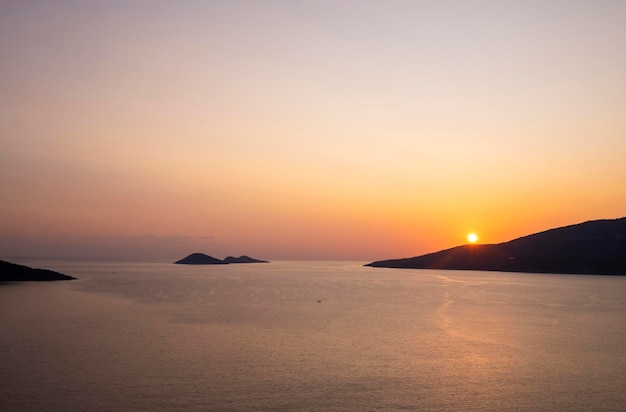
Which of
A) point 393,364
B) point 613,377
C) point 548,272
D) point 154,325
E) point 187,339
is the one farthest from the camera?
point 548,272

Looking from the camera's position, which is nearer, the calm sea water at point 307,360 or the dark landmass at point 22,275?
the calm sea water at point 307,360

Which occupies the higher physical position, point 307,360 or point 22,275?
point 22,275

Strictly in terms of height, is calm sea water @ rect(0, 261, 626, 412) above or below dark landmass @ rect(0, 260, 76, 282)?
below

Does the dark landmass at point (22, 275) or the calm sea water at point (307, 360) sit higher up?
the dark landmass at point (22, 275)

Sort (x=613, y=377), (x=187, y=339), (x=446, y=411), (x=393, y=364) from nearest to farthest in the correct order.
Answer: (x=446, y=411) < (x=613, y=377) < (x=393, y=364) < (x=187, y=339)

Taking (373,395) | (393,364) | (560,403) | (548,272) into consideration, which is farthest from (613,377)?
(548,272)

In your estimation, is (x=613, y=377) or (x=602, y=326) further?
(x=602, y=326)

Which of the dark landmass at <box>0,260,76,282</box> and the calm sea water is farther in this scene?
the dark landmass at <box>0,260,76,282</box>

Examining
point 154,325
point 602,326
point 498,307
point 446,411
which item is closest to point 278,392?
point 446,411

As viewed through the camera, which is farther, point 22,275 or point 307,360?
point 22,275

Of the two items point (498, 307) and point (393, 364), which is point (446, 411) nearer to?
point (393, 364)
